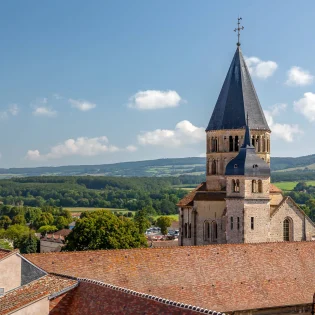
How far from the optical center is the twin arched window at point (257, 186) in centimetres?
4256

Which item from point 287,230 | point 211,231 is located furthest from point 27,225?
point 287,230

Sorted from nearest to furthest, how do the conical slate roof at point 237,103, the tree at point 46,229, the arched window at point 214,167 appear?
the conical slate roof at point 237,103 < the arched window at point 214,167 < the tree at point 46,229

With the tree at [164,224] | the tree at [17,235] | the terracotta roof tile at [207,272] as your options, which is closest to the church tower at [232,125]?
the terracotta roof tile at [207,272]

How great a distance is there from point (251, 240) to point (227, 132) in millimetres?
8971

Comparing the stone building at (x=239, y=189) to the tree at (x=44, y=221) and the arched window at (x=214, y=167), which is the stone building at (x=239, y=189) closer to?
the arched window at (x=214, y=167)

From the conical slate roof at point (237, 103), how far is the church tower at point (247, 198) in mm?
4575

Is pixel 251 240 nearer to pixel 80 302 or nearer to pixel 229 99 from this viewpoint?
pixel 229 99

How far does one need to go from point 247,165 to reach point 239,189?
1708 mm

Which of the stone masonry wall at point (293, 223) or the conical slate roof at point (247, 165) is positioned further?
the stone masonry wall at point (293, 223)

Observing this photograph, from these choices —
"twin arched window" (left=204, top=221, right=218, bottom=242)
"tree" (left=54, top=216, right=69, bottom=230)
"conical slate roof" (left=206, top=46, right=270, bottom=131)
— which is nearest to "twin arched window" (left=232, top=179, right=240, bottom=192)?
"twin arched window" (left=204, top=221, right=218, bottom=242)

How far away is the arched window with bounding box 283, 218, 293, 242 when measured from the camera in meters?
45.1

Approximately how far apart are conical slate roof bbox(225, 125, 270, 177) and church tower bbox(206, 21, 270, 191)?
3613mm

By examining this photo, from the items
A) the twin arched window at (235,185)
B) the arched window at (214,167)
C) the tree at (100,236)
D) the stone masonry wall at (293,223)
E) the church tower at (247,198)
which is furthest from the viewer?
the tree at (100,236)

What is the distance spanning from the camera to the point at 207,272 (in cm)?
3250
